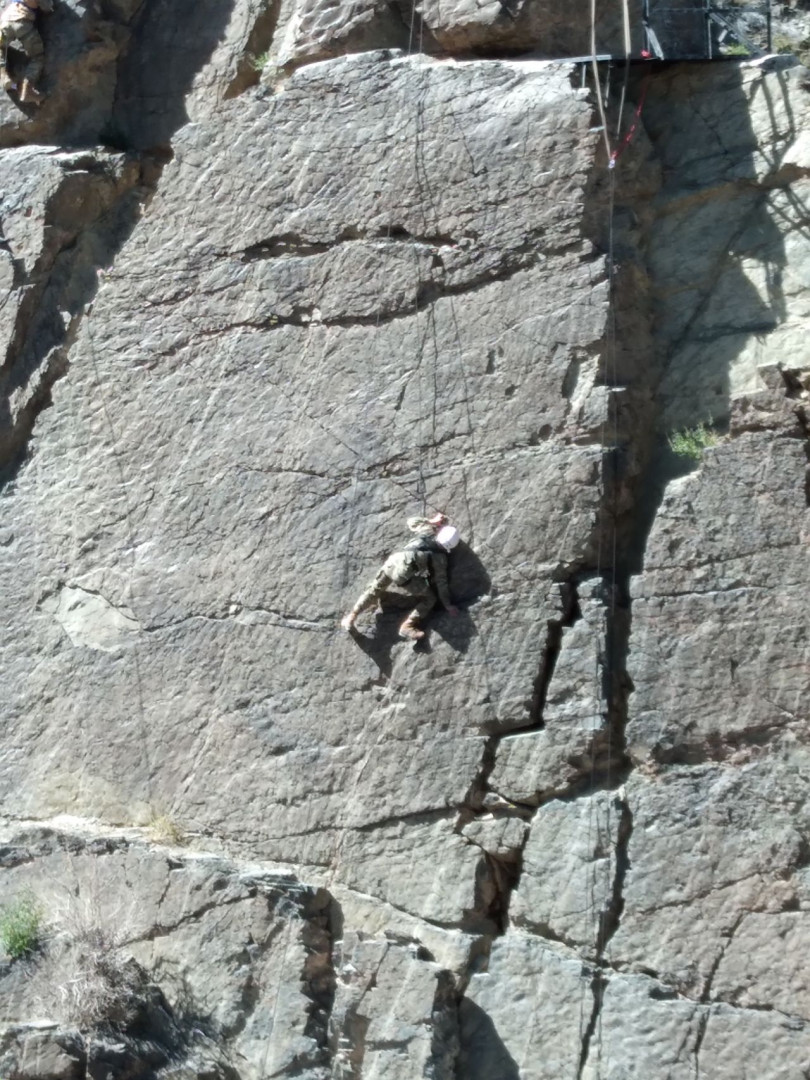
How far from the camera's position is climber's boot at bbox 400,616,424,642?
27.3ft

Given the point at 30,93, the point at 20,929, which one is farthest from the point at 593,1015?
the point at 30,93

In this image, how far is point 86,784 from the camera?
923 cm

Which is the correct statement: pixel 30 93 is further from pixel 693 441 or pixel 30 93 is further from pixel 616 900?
pixel 616 900

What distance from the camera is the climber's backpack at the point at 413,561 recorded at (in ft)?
27.0

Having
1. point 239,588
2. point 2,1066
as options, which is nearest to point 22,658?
point 239,588

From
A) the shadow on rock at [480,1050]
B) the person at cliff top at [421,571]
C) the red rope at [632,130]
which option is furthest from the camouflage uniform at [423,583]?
the red rope at [632,130]

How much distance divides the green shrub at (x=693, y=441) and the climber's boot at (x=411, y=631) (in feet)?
5.26

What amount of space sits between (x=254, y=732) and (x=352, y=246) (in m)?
2.77

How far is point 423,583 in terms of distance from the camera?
826cm

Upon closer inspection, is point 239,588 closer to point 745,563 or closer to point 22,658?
point 22,658

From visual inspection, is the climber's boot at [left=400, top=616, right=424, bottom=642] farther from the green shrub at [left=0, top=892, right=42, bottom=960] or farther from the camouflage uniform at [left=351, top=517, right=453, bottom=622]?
the green shrub at [left=0, top=892, right=42, bottom=960]

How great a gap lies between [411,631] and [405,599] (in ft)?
0.64

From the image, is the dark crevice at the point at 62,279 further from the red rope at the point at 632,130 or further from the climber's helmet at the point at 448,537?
the red rope at the point at 632,130

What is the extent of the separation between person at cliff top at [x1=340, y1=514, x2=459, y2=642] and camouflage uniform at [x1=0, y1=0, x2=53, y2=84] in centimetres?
470
